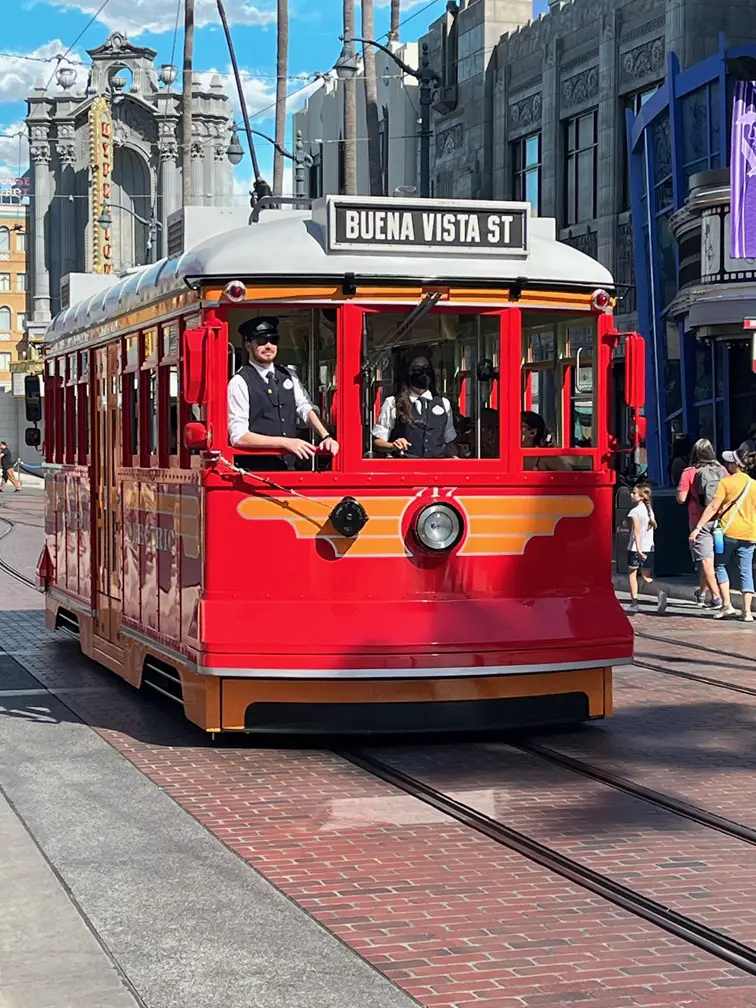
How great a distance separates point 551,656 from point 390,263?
2.43 metres

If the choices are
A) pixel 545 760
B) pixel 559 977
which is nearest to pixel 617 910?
pixel 559 977

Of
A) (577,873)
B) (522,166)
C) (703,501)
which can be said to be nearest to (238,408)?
(577,873)

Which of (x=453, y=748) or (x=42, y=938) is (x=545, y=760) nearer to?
(x=453, y=748)

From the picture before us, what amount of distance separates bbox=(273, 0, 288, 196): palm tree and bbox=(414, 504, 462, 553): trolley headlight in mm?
28970

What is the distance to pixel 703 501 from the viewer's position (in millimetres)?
18516

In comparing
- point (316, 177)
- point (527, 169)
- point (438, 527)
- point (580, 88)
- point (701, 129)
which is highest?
point (316, 177)

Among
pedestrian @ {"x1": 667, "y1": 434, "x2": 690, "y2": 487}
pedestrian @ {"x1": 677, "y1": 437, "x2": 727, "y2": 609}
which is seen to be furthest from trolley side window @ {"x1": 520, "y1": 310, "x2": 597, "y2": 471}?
pedestrian @ {"x1": 667, "y1": 434, "x2": 690, "y2": 487}

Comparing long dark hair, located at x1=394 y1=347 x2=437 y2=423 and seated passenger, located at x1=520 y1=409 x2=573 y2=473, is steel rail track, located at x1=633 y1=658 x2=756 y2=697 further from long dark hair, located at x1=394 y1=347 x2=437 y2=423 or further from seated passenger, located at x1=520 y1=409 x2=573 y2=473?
long dark hair, located at x1=394 y1=347 x2=437 y2=423

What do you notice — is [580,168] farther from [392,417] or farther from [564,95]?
[392,417]

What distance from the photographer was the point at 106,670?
13.3 m

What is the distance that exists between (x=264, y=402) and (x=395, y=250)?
3.78ft

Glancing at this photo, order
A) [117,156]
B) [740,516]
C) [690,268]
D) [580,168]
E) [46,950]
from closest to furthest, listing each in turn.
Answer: [46,950], [740,516], [690,268], [580,168], [117,156]

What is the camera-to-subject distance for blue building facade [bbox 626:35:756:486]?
26.3 m

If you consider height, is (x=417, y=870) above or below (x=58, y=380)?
below
